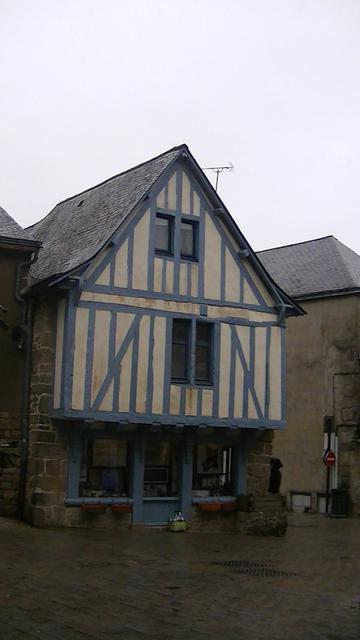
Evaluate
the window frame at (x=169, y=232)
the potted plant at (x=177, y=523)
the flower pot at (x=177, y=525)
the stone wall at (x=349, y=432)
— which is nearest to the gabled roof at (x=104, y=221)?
the window frame at (x=169, y=232)

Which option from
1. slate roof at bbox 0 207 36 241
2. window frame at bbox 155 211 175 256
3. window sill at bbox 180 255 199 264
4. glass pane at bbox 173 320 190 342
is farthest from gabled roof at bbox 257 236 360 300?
slate roof at bbox 0 207 36 241

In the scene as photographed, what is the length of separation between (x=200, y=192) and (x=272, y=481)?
660 centimetres

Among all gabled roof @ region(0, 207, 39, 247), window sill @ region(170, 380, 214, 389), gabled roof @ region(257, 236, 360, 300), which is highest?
gabled roof @ region(257, 236, 360, 300)

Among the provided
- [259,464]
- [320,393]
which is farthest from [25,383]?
[320,393]

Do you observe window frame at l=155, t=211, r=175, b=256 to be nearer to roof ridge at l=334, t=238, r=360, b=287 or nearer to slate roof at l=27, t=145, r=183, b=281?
slate roof at l=27, t=145, r=183, b=281

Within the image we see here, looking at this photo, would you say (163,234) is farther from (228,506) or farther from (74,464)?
(228,506)

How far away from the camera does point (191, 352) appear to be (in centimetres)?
1848

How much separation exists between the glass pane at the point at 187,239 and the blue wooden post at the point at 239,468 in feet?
14.2

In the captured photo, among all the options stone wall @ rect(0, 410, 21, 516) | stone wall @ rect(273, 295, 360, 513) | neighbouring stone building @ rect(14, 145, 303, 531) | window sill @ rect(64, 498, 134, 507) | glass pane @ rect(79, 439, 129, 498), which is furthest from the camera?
stone wall @ rect(273, 295, 360, 513)

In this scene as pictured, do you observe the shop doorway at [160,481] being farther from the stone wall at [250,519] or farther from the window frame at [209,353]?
the window frame at [209,353]

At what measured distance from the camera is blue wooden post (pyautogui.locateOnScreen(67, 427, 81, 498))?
17.3 meters

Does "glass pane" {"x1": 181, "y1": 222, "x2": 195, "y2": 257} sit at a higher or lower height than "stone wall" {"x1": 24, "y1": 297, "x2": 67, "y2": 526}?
higher

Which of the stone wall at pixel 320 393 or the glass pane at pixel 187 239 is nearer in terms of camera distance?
the glass pane at pixel 187 239

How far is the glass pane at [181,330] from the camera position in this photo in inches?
736
